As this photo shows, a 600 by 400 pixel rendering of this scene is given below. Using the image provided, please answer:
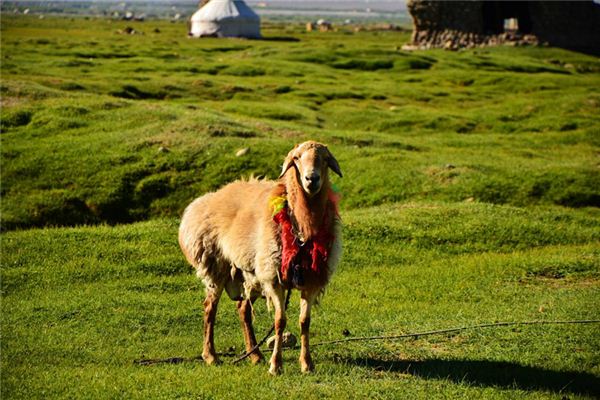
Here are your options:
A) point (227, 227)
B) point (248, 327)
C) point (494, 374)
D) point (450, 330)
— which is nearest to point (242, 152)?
point (450, 330)

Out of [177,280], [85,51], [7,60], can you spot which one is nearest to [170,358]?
[177,280]

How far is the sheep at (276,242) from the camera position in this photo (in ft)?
28.3

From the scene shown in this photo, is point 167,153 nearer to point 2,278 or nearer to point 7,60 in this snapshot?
point 2,278

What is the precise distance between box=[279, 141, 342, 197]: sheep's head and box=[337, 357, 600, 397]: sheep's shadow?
2265mm

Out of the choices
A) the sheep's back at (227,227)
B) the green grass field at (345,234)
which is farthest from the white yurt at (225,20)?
the sheep's back at (227,227)

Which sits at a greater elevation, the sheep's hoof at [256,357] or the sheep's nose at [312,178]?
the sheep's nose at [312,178]

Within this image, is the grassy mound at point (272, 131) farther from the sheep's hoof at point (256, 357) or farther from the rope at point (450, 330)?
the sheep's hoof at point (256, 357)

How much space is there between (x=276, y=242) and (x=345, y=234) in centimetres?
755

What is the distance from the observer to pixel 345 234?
16.3m

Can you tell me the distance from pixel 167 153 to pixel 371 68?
107ft

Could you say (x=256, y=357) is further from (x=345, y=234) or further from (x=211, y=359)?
(x=345, y=234)

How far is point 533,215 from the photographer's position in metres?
18.1

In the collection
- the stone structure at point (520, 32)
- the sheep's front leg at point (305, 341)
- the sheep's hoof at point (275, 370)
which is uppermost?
the stone structure at point (520, 32)

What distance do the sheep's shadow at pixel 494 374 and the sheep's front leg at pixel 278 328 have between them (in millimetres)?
959
